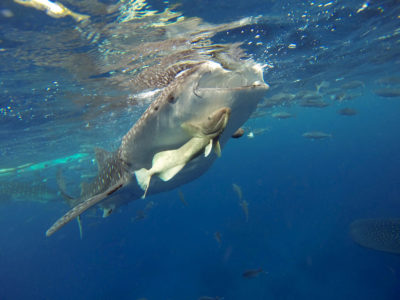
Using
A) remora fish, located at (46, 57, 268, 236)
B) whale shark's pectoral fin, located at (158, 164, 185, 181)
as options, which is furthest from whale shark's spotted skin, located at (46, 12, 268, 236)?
whale shark's pectoral fin, located at (158, 164, 185, 181)

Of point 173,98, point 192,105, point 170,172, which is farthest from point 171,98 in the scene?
point 170,172

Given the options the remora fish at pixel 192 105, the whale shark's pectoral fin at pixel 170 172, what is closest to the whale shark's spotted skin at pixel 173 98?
the remora fish at pixel 192 105

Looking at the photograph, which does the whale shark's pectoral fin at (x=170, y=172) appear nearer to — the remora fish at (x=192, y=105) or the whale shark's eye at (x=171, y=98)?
the remora fish at (x=192, y=105)

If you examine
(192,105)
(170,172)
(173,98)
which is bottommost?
(170,172)

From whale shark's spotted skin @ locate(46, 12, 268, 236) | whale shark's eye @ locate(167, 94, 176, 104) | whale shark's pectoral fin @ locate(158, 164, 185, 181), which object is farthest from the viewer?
whale shark's eye @ locate(167, 94, 176, 104)

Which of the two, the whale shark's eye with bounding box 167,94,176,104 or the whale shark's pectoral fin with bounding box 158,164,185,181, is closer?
the whale shark's pectoral fin with bounding box 158,164,185,181

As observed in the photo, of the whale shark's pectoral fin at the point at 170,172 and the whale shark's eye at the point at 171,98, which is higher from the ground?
the whale shark's eye at the point at 171,98

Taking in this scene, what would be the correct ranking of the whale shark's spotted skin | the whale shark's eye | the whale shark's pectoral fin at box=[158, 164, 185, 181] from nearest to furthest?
the whale shark's pectoral fin at box=[158, 164, 185, 181] < the whale shark's spotted skin < the whale shark's eye

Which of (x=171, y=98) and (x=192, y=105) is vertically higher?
(x=171, y=98)

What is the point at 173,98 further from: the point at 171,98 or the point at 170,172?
the point at 170,172

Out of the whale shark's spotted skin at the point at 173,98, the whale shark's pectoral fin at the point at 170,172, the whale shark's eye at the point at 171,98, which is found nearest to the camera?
the whale shark's pectoral fin at the point at 170,172

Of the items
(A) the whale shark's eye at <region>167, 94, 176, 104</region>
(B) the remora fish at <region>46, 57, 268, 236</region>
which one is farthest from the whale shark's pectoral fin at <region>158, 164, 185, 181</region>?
(A) the whale shark's eye at <region>167, 94, 176, 104</region>

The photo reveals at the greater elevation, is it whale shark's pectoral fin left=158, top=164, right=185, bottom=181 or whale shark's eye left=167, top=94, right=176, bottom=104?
whale shark's eye left=167, top=94, right=176, bottom=104

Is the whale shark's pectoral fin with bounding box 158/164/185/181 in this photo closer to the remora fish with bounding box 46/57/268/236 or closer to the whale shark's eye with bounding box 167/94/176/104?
the remora fish with bounding box 46/57/268/236
